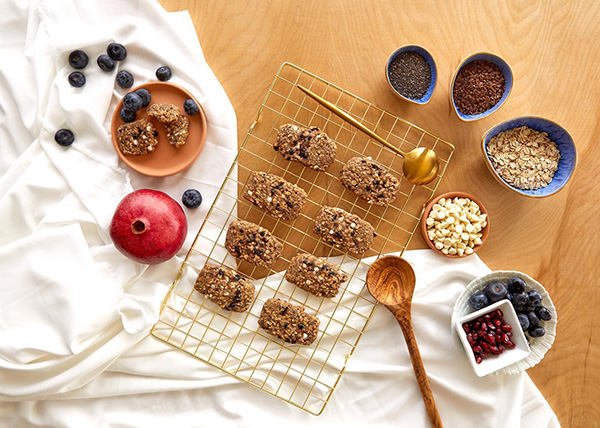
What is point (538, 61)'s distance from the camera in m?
2.21

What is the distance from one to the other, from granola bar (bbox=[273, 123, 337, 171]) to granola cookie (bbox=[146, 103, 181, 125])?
485 millimetres

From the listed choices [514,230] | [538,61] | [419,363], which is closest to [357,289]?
[419,363]

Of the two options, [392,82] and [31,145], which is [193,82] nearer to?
[31,145]

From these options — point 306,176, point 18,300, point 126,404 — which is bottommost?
point 126,404

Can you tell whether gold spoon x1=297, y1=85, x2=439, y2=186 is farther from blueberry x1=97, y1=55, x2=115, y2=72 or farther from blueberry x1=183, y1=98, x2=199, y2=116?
blueberry x1=97, y1=55, x2=115, y2=72

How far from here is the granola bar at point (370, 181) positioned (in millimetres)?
2057

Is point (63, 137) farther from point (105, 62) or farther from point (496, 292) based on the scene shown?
point (496, 292)

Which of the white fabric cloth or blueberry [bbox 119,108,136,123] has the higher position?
blueberry [bbox 119,108,136,123]

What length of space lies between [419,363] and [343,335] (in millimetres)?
363

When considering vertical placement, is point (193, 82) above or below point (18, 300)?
above

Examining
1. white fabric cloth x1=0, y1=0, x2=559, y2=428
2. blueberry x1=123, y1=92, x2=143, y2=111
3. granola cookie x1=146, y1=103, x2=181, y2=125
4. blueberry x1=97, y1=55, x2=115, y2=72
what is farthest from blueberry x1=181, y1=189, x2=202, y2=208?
blueberry x1=97, y1=55, x2=115, y2=72

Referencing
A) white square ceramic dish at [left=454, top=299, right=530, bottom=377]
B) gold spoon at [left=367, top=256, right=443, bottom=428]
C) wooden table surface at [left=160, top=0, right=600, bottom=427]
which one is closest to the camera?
white square ceramic dish at [left=454, top=299, right=530, bottom=377]

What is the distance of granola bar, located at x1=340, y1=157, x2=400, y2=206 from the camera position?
206cm

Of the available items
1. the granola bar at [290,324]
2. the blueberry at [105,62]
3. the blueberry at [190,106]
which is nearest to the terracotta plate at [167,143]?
the blueberry at [190,106]
